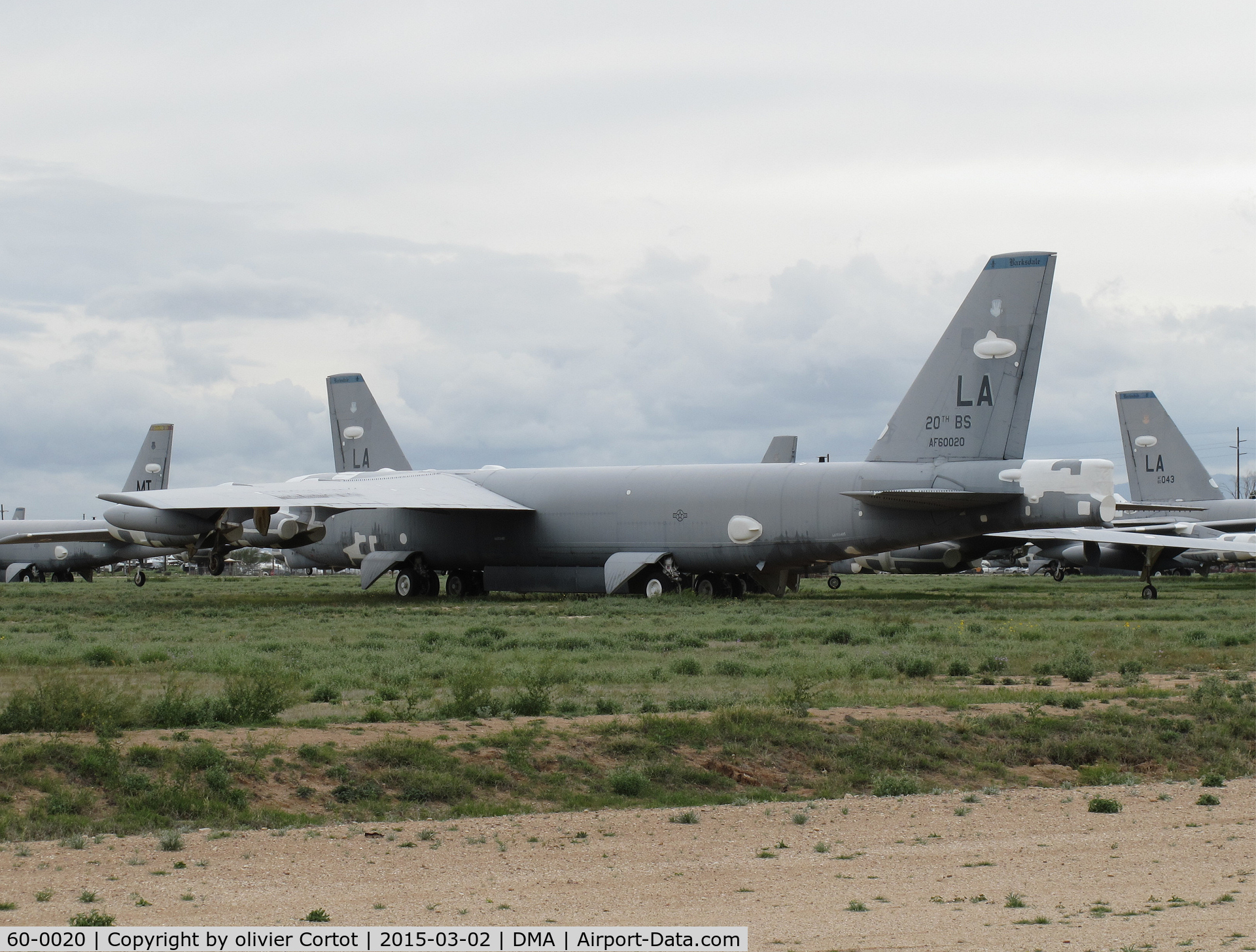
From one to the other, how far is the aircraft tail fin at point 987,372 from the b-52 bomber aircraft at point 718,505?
3 centimetres

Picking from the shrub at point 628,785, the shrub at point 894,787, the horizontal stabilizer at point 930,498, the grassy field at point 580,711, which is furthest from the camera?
the horizontal stabilizer at point 930,498

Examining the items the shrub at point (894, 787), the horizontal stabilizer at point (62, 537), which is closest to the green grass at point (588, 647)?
the horizontal stabilizer at point (62, 537)

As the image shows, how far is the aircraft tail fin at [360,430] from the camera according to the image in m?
46.4

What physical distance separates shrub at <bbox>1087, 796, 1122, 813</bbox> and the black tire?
31.7 metres

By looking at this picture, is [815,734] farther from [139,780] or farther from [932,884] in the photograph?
[139,780]

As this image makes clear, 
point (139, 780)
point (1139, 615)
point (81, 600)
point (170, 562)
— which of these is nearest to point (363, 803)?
point (139, 780)

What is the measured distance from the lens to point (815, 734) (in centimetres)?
1434

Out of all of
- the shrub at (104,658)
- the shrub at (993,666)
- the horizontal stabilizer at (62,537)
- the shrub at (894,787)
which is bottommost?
the shrub at (894,787)

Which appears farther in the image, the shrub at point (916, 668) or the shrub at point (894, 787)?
the shrub at point (916, 668)

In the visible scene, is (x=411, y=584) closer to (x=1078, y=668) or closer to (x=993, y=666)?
(x=993, y=666)

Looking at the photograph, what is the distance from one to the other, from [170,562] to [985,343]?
504 feet

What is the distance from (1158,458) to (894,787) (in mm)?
47502

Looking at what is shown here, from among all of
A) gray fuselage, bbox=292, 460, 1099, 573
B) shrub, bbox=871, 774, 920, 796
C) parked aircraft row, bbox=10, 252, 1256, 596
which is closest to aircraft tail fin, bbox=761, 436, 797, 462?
parked aircraft row, bbox=10, 252, 1256, 596

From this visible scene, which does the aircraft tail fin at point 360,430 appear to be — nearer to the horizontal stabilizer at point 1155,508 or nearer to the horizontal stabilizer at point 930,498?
the horizontal stabilizer at point 930,498
